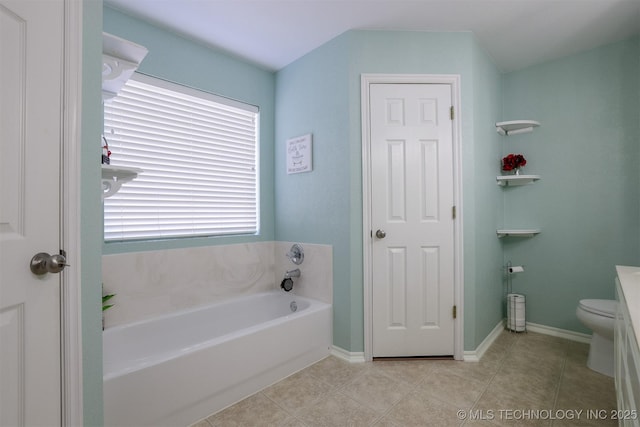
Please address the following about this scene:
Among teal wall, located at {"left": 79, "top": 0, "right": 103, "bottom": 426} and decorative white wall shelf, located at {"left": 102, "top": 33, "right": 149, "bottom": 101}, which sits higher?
decorative white wall shelf, located at {"left": 102, "top": 33, "right": 149, "bottom": 101}

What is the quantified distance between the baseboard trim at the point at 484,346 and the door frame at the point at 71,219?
2.31m

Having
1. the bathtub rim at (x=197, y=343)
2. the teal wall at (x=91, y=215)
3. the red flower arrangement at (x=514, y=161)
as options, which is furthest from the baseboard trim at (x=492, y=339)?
the teal wall at (x=91, y=215)

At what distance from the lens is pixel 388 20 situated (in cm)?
216

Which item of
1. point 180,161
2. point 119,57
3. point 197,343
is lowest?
point 197,343

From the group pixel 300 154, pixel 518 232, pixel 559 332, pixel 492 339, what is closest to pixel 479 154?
pixel 518 232

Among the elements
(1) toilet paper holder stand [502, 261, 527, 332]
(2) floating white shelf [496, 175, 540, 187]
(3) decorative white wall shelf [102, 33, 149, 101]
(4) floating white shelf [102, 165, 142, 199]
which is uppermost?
(3) decorative white wall shelf [102, 33, 149, 101]

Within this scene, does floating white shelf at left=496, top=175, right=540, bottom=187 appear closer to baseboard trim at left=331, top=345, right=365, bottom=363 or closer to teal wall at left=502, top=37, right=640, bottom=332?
teal wall at left=502, top=37, right=640, bottom=332

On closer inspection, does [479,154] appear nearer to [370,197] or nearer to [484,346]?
[370,197]

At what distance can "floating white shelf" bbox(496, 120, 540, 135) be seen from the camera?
8.74 ft

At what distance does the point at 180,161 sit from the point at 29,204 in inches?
57.3

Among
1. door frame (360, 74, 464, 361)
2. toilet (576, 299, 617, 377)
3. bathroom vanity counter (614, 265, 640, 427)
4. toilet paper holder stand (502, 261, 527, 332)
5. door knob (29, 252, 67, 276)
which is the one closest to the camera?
bathroom vanity counter (614, 265, 640, 427)

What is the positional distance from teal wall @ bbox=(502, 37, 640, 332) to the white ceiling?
273 millimetres

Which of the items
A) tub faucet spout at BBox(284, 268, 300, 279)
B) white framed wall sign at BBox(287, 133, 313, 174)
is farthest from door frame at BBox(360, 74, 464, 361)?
tub faucet spout at BBox(284, 268, 300, 279)

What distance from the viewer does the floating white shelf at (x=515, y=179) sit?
265cm
